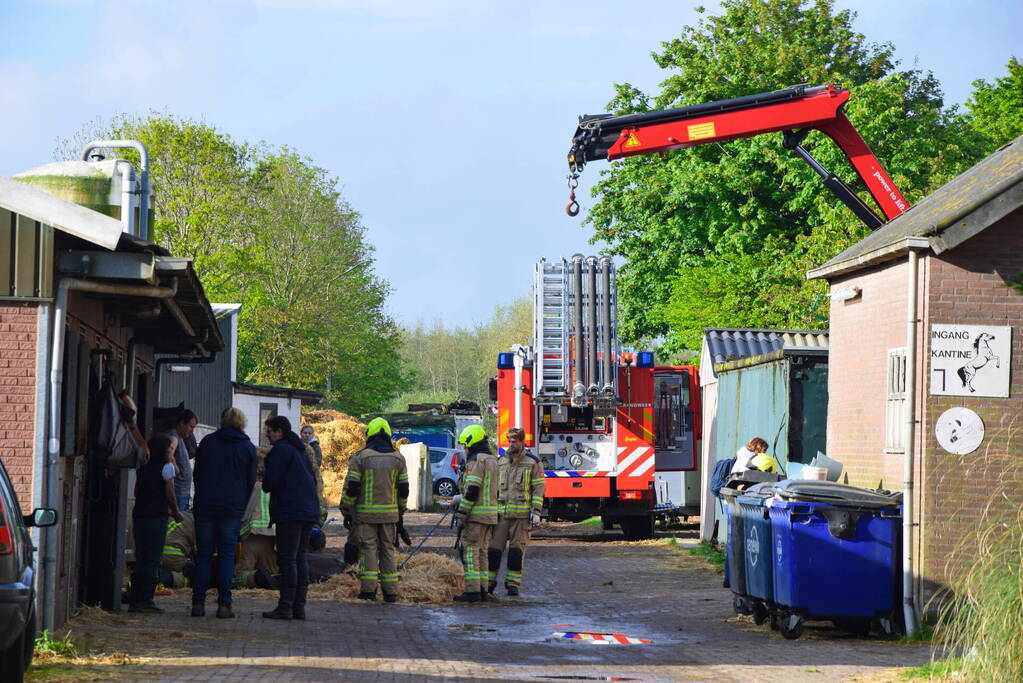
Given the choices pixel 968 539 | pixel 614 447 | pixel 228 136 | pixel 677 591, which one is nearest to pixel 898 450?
pixel 968 539

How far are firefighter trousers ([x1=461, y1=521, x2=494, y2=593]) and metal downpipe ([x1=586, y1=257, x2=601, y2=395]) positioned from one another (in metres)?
6.76

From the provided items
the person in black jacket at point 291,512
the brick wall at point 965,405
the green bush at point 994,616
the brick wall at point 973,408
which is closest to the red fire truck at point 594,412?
the brick wall at point 965,405

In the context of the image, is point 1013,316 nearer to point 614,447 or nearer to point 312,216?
→ point 614,447

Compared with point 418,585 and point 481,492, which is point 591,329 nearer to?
point 481,492

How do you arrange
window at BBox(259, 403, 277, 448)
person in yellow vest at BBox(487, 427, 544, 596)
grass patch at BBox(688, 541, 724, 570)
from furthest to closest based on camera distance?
window at BBox(259, 403, 277, 448) → grass patch at BBox(688, 541, 724, 570) → person in yellow vest at BBox(487, 427, 544, 596)

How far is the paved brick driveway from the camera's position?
32.7 ft

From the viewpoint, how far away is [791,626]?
12.3 meters

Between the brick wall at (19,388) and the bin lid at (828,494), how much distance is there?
627 cm

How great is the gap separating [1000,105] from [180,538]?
38.8 meters

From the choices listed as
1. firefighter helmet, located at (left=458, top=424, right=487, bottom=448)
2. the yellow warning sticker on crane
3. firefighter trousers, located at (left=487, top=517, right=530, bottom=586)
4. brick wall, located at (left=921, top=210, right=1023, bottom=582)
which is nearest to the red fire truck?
the yellow warning sticker on crane

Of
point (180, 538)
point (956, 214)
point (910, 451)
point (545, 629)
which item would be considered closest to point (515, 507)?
point (545, 629)

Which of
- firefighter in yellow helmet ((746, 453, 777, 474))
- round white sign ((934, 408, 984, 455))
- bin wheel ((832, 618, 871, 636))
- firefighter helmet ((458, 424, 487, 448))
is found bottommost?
bin wheel ((832, 618, 871, 636))

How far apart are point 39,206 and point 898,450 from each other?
8047 millimetres

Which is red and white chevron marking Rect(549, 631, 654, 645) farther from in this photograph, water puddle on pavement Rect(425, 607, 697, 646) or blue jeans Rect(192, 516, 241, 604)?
blue jeans Rect(192, 516, 241, 604)
